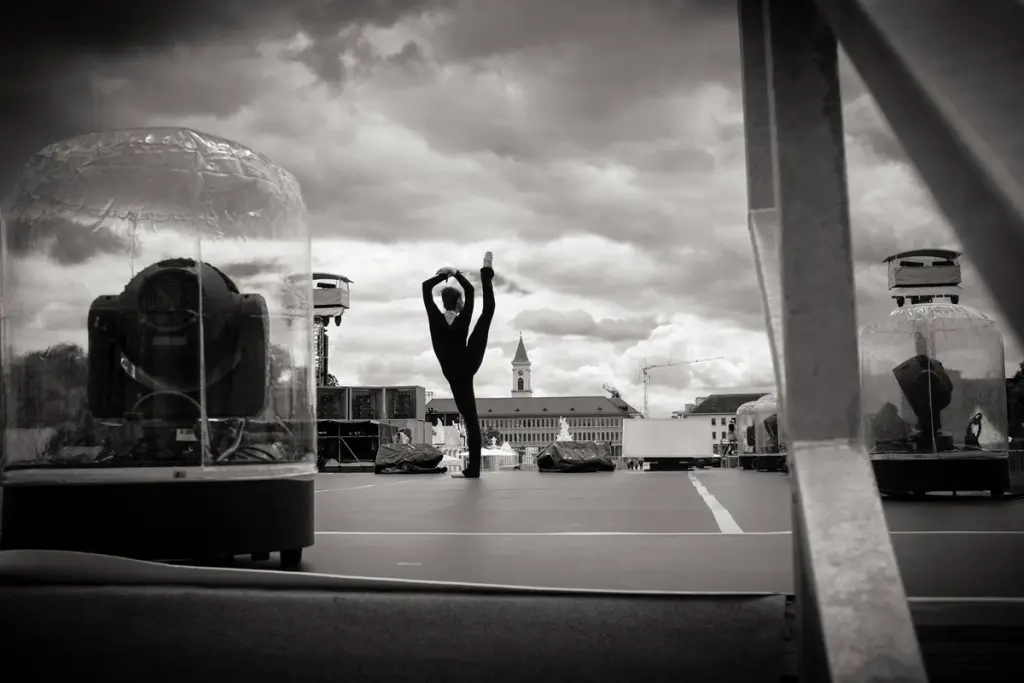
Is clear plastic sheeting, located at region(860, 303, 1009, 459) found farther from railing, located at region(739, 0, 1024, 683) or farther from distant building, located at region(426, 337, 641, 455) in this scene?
distant building, located at region(426, 337, 641, 455)

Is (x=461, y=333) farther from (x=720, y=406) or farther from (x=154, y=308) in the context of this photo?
(x=720, y=406)

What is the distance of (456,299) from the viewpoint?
1205cm

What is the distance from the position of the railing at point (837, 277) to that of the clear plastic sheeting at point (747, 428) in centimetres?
2346

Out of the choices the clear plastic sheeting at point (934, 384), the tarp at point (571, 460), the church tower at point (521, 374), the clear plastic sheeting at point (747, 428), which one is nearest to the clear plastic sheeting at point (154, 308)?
the clear plastic sheeting at point (934, 384)

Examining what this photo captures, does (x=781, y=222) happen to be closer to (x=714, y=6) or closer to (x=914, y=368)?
(x=714, y=6)

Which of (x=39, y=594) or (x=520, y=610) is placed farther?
(x=39, y=594)

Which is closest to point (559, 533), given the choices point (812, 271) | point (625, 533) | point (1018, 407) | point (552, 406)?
point (625, 533)

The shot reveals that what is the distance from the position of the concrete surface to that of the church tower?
17915cm

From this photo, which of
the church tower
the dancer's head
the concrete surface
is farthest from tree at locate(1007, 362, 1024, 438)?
the church tower

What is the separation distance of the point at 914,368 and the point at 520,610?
21.5 ft

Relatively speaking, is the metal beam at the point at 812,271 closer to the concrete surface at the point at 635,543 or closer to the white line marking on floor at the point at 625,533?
the concrete surface at the point at 635,543

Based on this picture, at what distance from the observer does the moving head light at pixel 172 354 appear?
128 inches

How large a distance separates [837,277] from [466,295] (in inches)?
400

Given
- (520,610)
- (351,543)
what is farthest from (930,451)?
(520,610)
